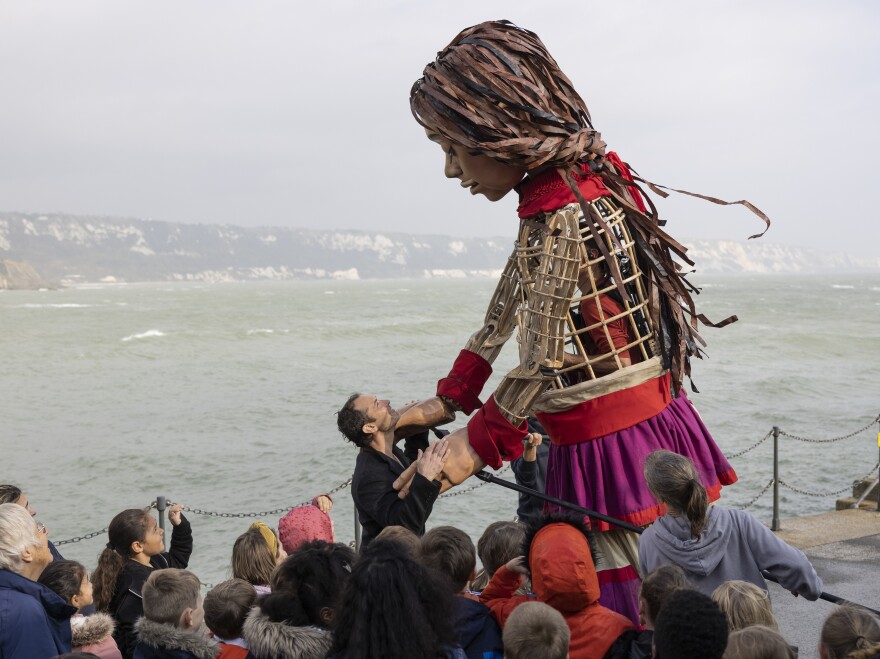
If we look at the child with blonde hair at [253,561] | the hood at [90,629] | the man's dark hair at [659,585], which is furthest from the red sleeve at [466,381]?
the hood at [90,629]

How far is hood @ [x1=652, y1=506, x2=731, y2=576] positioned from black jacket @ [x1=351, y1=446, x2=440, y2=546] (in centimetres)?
71

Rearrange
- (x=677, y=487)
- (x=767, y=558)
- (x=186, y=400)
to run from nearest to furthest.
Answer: (x=677, y=487) → (x=767, y=558) → (x=186, y=400)

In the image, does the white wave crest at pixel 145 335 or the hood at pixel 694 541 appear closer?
the hood at pixel 694 541

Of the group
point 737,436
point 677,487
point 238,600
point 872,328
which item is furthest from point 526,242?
point 872,328

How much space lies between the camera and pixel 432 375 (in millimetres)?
26953

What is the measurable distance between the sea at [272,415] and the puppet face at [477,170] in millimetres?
3896

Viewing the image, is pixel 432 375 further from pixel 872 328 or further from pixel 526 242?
→ pixel 872 328

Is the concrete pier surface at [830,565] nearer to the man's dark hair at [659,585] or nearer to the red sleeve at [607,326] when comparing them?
the man's dark hair at [659,585]

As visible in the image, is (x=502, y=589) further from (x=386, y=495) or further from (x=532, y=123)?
(x=532, y=123)

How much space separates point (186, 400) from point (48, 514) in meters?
12.2

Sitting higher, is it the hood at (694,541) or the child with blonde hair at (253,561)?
the hood at (694,541)

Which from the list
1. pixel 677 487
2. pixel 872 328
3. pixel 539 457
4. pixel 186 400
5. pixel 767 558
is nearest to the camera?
pixel 677 487

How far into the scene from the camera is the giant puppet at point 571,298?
2.86 meters

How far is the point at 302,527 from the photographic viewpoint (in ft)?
14.0
